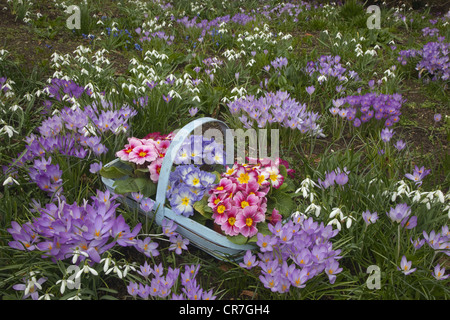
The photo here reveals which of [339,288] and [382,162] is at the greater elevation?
[382,162]

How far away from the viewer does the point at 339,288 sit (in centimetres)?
185

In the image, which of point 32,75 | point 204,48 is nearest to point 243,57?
point 204,48

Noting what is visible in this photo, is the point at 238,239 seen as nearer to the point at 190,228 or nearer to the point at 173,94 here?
the point at 190,228

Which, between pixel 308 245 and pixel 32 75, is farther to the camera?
pixel 32 75

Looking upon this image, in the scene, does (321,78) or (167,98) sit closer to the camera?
(167,98)

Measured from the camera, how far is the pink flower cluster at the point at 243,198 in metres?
1.92

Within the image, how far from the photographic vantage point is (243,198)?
2004 millimetres

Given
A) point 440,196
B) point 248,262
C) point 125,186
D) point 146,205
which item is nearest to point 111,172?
point 125,186

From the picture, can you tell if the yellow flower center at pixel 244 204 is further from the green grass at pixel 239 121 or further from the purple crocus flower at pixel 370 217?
the purple crocus flower at pixel 370 217

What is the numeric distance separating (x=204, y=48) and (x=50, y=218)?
3692 millimetres

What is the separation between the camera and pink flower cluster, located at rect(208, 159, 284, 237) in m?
1.92

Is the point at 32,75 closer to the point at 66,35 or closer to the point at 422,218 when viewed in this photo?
the point at 66,35

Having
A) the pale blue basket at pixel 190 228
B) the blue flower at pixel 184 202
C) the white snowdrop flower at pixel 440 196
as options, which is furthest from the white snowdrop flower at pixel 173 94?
the white snowdrop flower at pixel 440 196
